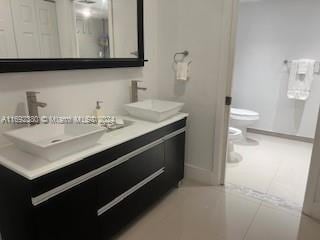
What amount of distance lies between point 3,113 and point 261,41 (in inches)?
144

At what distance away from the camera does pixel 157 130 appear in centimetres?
188

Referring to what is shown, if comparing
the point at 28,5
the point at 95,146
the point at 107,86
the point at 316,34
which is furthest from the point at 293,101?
the point at 28,5

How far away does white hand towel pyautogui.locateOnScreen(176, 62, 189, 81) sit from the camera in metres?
2.30

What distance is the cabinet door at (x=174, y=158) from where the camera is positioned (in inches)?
83.2

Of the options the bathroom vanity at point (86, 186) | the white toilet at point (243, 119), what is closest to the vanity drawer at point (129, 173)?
the bathroom vanity at point (86, 186)

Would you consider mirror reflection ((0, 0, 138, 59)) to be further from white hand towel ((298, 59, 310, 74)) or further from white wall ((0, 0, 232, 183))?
white hand towel ((298, 59, 310, 74))

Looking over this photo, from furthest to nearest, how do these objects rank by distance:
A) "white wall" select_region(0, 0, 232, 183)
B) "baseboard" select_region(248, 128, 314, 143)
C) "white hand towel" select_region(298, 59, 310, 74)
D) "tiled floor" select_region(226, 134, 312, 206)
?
"baseboard" select_region(248, 128, 314, 143) < "white hand towel" select_region(298, 59, 310, 74) < "tiled floor" select_region(226, 134, 312, 206) < "white wall" select_region(0, 0, 232, 183)

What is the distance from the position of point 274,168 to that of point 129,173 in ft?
6.61

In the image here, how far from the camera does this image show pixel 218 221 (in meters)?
1.97

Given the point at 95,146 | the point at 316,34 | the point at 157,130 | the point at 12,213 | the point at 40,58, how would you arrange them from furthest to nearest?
the point at 316,34 < the point at 157,130 < the point at 40,58 < the point at 95,146 < the point at 12,213

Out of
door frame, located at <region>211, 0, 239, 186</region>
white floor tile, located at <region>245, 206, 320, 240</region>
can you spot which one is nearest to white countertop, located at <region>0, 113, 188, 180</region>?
door frame, located at <region>211, 0, 239, 186</region>

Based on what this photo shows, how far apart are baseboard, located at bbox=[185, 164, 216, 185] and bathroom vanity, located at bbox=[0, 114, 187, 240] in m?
0.65

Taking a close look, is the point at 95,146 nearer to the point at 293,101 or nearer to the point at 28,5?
the point at 28,5

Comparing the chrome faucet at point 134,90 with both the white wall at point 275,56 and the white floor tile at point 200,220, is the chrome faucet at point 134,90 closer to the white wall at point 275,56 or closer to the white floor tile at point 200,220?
the white floor tile at point 200,220
